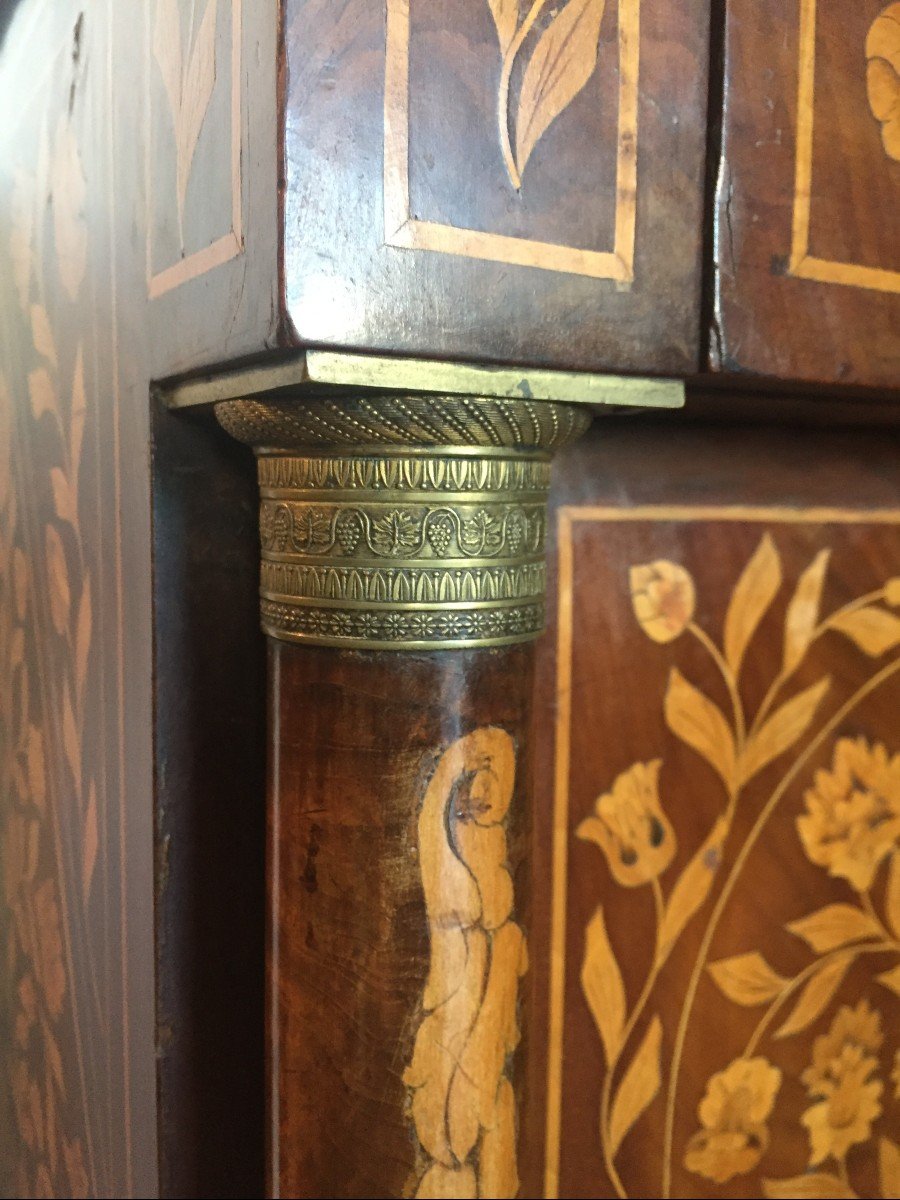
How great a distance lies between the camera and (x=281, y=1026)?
20.4 inches

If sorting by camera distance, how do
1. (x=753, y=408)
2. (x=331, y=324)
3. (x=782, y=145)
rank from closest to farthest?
(x=331, y=324) → (x=782, y=145) → (x=753, y=408)

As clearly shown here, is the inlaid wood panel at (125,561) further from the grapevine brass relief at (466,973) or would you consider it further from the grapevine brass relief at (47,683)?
the grapevine brass relief at (466,973)

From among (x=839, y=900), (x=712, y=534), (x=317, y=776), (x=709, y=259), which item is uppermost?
(x=709, y=259)

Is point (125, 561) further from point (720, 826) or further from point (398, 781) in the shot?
point (720, 826)

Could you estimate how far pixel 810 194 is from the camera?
51cm

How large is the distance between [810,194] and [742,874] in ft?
1.51

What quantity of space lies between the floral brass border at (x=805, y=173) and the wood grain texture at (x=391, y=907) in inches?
9.4

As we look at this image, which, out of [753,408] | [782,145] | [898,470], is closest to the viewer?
[782,145]

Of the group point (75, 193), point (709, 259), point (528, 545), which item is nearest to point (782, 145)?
point (709, 259)

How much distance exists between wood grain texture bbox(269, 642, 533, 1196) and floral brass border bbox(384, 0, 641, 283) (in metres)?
0.18

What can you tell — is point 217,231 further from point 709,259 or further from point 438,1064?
point 438,1064

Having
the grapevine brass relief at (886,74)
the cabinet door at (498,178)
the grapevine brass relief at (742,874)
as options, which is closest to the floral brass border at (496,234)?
the cabinet door at (498,178)

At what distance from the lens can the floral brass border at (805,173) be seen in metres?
0.50

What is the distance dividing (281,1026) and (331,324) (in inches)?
13.6
